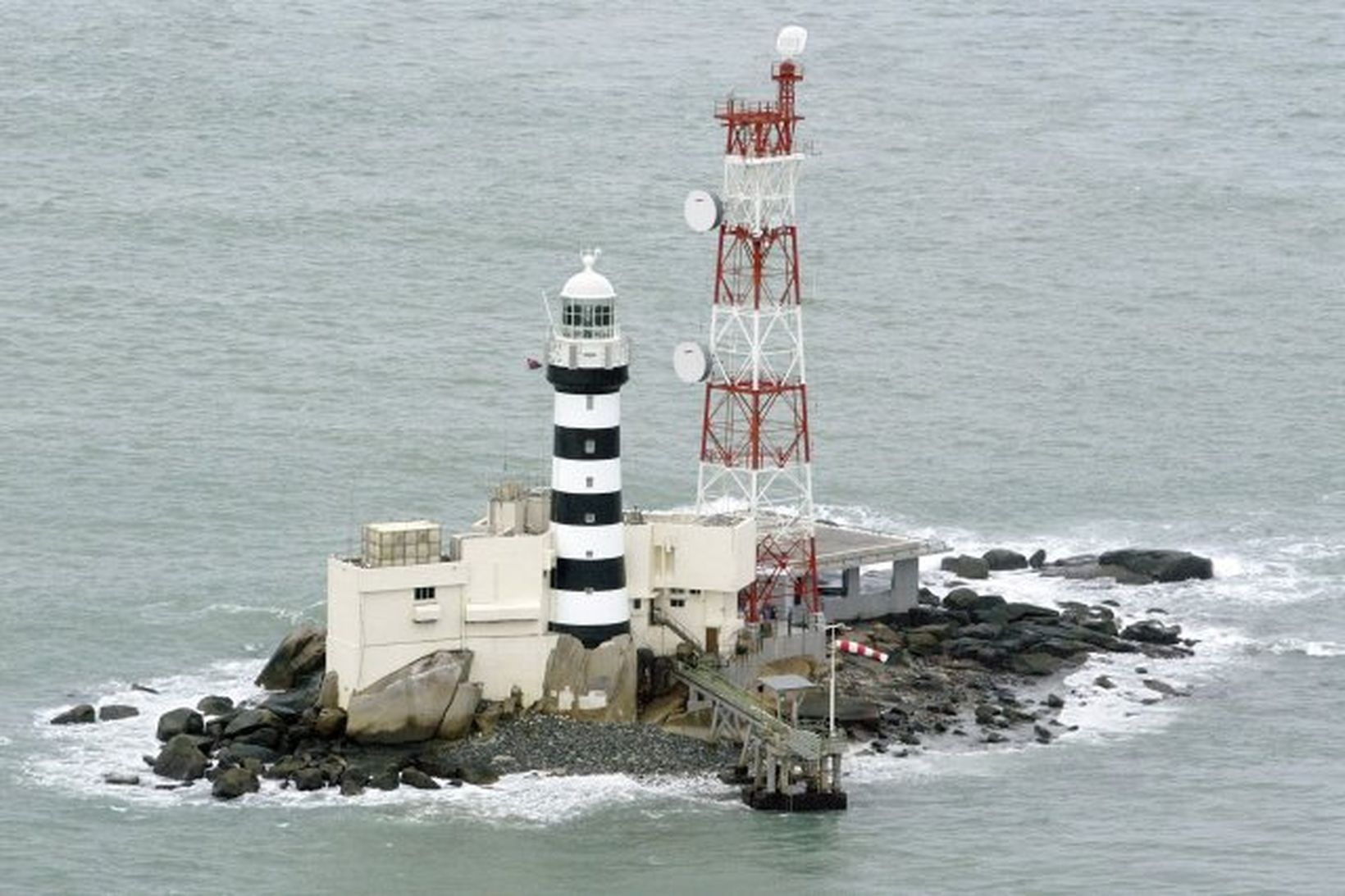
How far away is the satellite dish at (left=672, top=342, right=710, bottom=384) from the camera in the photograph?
65062mm

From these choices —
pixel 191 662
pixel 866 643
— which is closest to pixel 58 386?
pixel 191 662

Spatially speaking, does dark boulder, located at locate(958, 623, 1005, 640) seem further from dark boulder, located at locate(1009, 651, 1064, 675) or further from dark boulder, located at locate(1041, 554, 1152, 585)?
dark boulder, located at locate(1041, 554, 1152, 585)

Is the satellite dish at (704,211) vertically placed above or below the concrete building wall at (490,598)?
above

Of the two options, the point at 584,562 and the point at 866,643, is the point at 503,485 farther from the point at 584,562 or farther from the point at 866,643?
the point at 866,643

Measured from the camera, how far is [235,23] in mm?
121562

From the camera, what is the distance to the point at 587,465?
63344 millimetres

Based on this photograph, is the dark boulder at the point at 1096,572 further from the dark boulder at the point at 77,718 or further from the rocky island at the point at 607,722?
the dark boulder at the point at 77,718

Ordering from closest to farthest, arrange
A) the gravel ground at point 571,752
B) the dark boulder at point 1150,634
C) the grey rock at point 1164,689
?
the gravel ground at point 571,752, the grey rock at point 1164,689, the dark boulder at point 1150,634

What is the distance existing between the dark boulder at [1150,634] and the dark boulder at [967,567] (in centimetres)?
452

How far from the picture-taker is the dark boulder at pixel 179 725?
62469mm

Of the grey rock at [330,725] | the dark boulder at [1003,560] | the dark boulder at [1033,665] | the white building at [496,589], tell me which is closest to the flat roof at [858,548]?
the dark boulder at [1003,560]

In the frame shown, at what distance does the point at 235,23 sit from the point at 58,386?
3650cm

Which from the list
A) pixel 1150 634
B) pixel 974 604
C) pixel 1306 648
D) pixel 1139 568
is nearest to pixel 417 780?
pixel 974 604

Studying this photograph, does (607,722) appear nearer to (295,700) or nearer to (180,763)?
(295,700)
